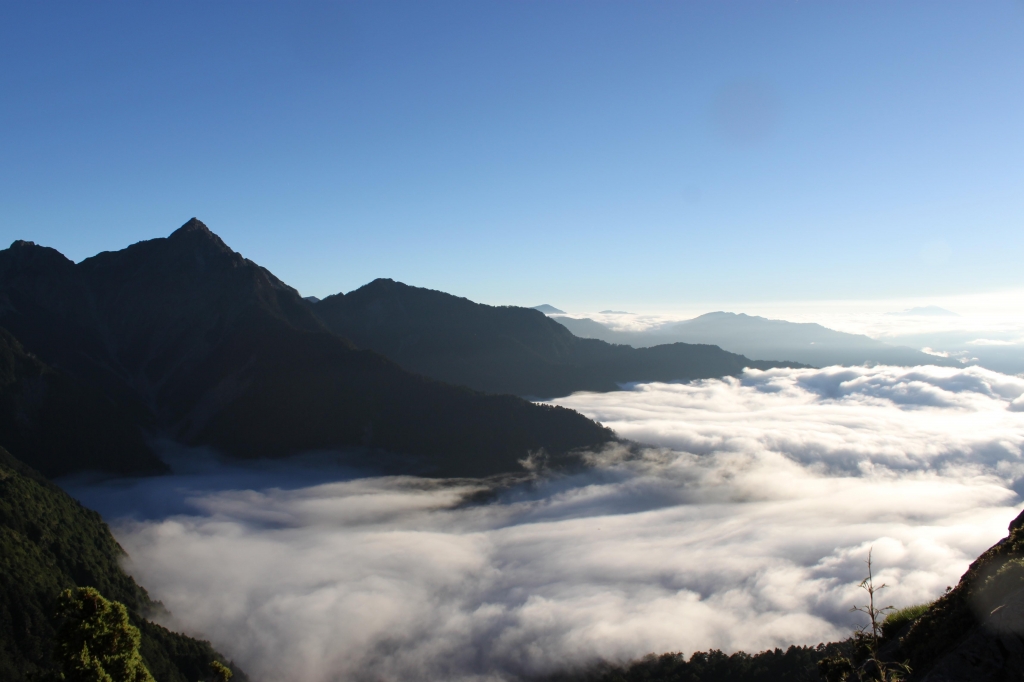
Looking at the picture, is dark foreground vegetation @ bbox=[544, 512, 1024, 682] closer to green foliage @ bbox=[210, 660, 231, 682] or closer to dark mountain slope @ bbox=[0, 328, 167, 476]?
green foliage @ bbox=[210, 660, 231, 682]

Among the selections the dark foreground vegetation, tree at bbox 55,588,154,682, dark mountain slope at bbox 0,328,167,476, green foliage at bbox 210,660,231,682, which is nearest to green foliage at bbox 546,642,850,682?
green foliage at bbox 210,660,231,682

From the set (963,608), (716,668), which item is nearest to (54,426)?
(716,668)

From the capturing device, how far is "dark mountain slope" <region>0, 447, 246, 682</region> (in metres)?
78.6

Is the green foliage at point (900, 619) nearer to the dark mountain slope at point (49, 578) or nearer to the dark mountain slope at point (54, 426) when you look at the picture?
the dark mountain slope at point (49, 578)

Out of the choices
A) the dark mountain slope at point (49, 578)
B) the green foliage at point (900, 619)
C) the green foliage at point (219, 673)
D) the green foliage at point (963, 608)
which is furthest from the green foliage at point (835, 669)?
the dark mountain slope at point (49, 578)

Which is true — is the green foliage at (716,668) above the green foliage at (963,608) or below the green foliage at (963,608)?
below

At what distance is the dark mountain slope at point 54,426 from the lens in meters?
181

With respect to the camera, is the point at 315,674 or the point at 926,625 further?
the point at 315,674

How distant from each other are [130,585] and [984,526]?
746 ft

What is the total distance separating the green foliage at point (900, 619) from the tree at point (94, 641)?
118ft

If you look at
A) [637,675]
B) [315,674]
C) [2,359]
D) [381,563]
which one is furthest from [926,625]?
[2,359]

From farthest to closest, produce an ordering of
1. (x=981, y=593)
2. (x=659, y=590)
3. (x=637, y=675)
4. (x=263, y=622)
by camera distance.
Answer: (x=659, y=590), (x=263, y=622), (x=637, y=675), (x=981, y=593)

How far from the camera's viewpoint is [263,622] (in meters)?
117

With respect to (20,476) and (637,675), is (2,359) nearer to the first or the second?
(20,476)
